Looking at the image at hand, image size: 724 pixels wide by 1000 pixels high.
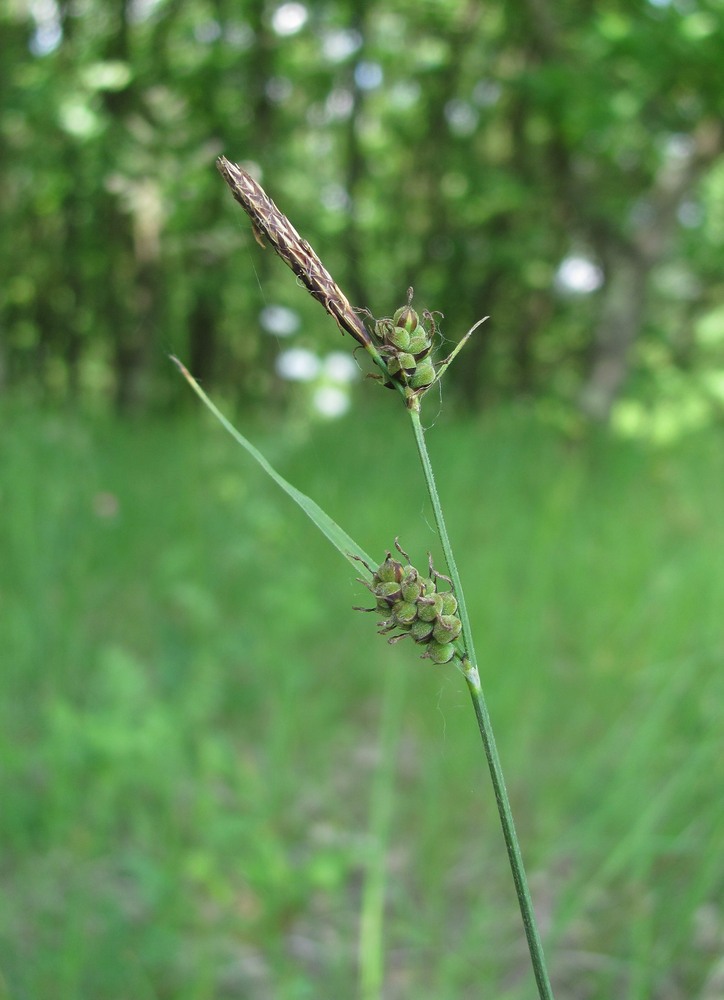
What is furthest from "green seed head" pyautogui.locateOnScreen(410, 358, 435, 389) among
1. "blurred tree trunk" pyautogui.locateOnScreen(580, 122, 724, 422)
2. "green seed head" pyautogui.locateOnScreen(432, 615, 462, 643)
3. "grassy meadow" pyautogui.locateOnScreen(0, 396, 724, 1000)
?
"blurred tree trunk" pyautogui.locateOnScreen(580, 122, 724, 422)

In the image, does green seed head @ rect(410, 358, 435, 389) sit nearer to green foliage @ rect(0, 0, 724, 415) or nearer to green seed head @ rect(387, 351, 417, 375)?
green seed head @ rect(387, 351, 417, 375)

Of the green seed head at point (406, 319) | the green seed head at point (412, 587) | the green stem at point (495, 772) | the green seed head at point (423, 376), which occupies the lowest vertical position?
the green stem at point (495, 772)

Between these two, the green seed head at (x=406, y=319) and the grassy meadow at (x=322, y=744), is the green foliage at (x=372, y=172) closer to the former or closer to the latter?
the grassy meadow at (x=322, y=744)

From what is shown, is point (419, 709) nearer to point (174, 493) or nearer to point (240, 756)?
point (240, 756)

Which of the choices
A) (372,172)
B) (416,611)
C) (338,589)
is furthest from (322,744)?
(372,172)

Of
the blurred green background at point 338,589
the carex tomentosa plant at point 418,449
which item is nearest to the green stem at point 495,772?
the carex tomentosa plant at point 418,449

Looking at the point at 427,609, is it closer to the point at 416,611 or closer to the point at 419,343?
the point at 416,611

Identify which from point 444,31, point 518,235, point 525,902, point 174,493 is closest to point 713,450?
point 518,235
